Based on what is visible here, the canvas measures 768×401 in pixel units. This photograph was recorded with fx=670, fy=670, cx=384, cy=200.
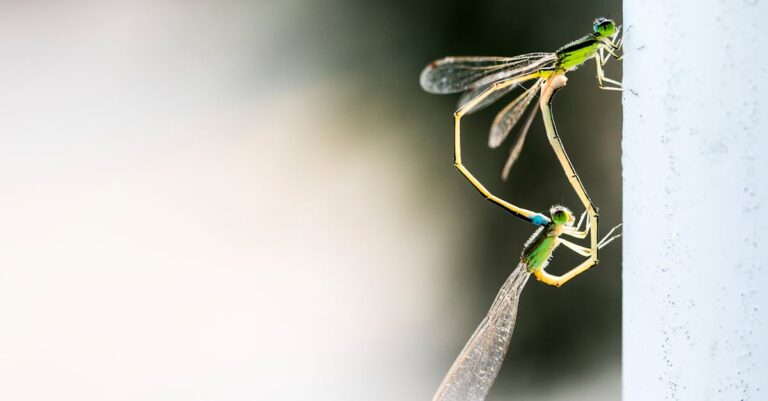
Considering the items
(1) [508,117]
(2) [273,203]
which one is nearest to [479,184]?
(1) [508,117]

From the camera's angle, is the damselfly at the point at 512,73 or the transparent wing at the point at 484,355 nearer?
the damselfly at the point at 512,73

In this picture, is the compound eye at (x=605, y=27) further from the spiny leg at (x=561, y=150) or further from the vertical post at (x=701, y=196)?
the vertical post at (x=701, y=196)

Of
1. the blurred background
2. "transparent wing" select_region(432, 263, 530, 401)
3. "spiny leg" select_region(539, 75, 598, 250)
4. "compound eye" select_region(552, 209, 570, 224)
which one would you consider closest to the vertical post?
"spiny leg" select_region(539, 75, 598, 250)

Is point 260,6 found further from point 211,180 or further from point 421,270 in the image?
point 421,270

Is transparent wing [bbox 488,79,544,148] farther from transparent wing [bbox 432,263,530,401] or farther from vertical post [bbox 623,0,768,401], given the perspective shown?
vertical post [bbox 623,0,768,401]

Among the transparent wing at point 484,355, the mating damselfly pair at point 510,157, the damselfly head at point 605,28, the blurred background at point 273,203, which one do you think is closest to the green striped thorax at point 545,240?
the mating damselfly pair at point 510,157

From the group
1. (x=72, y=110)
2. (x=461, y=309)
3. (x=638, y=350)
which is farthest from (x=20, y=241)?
(x=638, y=350)
